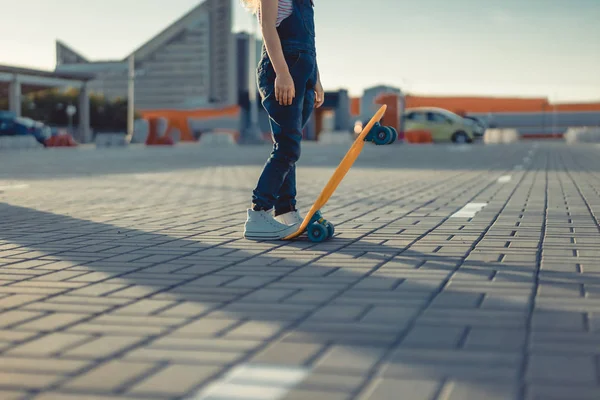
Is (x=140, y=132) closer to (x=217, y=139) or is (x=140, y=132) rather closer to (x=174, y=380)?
(x=217, y=139)

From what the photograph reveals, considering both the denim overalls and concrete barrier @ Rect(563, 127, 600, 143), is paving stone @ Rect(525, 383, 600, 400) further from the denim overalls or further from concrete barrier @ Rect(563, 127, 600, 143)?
concrete barrier @ Rect(563, 127, 600, 143)

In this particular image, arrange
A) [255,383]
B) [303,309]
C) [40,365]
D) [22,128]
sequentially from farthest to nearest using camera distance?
[22,128], [303,309], [40,365], [255,383]

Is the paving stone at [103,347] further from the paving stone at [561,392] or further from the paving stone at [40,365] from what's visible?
the paving stone at [561,392]

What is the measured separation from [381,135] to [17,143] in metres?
33.3

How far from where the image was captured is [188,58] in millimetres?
175875

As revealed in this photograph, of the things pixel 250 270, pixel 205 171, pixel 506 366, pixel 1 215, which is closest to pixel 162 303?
pixel 250 270

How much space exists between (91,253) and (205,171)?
1181 centimetres

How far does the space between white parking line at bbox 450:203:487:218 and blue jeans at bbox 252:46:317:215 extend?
2213mm

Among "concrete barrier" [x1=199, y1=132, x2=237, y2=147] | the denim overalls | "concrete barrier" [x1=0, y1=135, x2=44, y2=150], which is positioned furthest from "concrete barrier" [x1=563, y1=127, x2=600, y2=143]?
the denim overalls

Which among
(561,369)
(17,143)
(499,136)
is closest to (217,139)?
(17,143)

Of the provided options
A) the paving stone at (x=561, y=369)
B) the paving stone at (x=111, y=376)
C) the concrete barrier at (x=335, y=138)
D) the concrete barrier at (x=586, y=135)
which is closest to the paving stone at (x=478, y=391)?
the paving stone at (x=561, y=369)

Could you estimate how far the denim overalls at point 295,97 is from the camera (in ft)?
18.9

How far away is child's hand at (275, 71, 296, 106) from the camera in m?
5.57

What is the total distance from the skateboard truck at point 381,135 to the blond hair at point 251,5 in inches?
44.3
